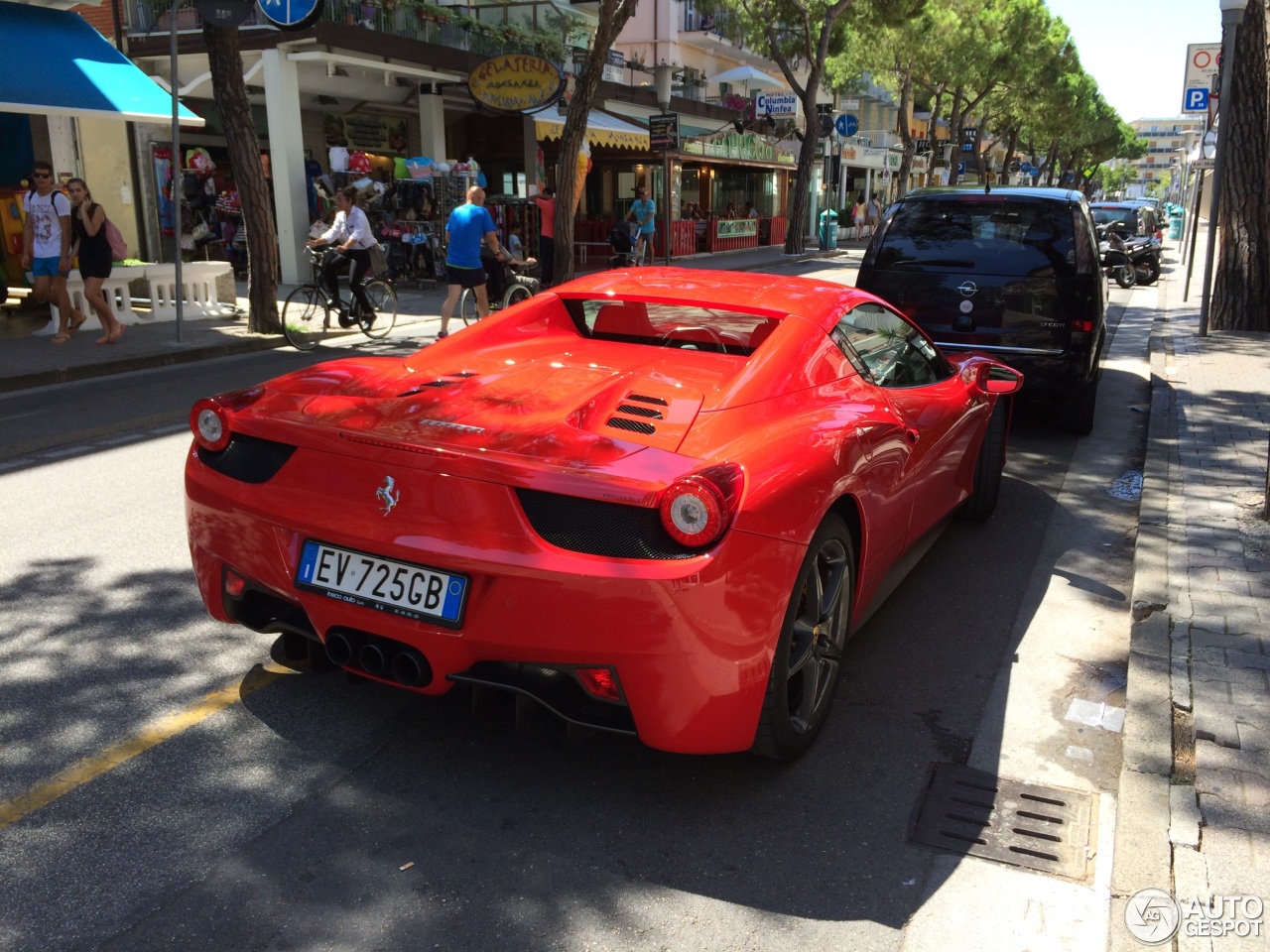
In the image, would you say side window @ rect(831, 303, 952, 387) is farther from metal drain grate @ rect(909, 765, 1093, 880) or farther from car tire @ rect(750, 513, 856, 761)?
metal drain grate @ rect(909, 765, 1093, 880)

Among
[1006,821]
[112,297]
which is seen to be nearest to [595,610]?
[1006,821]

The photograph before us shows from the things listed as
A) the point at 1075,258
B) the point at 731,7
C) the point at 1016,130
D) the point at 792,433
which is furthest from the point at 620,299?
the point at 1016,130

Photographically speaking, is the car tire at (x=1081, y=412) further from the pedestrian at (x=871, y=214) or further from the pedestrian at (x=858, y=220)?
the pedestrian at (x=858, y=220)

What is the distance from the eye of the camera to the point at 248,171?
12.6 metres

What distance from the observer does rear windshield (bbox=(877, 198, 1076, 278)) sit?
24.7 feet

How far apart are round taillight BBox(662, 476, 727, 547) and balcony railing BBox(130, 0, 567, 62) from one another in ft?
57.2

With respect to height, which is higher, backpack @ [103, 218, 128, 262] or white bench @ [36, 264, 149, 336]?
backpack @ [103, 218, 128, 262]

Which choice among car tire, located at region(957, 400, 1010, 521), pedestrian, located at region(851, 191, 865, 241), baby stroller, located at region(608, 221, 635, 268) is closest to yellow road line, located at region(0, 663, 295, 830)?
car tire, located at region(957, 400, 1010, 521)

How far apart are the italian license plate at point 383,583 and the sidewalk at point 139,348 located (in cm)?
842

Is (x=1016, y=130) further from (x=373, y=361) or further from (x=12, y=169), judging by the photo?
(x=373, y=361)

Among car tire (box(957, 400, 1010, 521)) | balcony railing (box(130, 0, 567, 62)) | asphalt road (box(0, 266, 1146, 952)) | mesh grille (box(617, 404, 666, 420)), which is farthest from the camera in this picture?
balcony railing (box(130, 0, 567, 62))

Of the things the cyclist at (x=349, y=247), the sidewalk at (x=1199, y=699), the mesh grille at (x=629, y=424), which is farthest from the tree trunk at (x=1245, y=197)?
Result: the mesh grille at (x=629, y=424)

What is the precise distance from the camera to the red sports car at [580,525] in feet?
8.95

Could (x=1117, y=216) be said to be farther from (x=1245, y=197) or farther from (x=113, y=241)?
(x=113, y=241)
